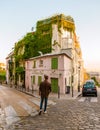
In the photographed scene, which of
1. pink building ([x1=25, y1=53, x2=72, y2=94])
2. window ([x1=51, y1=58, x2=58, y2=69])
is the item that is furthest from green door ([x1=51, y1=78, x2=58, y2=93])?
window ([x1=51, y1=58, x2=58, y2=69])

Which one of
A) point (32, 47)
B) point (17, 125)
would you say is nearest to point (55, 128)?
point (17, 125)

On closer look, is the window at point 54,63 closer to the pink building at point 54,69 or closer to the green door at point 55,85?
the pink building at point 54,69

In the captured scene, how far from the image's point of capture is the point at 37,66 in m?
37.3

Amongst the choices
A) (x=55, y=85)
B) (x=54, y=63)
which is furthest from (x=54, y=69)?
(x=55, y=85)

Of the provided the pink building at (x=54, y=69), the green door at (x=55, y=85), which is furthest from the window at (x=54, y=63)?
the green door at (x=55, y=85)

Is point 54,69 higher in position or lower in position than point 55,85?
higher

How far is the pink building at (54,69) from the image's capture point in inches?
1192

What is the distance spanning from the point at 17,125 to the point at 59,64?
2079cm

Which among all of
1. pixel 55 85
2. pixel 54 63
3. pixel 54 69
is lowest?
pixel 55 85

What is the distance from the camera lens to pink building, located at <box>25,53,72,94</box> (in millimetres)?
30281

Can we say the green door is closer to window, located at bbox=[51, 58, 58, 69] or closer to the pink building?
the pink building

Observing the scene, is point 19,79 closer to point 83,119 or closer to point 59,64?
point 59,64

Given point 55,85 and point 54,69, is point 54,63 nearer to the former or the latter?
point 54,69

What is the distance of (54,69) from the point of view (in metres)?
31.8
